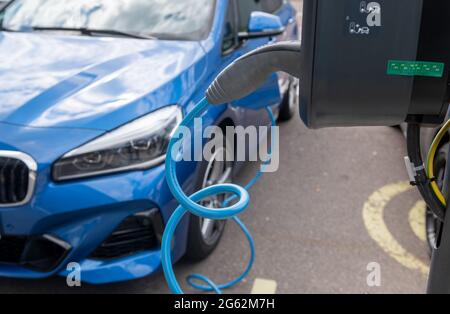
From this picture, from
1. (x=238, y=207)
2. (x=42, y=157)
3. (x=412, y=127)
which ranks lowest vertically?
(x=42, y=157)

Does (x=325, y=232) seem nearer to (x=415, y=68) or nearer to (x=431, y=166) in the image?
(x=431, y=166)

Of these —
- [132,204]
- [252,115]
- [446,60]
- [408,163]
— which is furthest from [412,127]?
[252,115]

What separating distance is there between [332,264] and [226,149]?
0.94 m

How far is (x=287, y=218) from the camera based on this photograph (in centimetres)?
325

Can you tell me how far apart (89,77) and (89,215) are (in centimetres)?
78

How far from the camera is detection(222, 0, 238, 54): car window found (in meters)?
3.03

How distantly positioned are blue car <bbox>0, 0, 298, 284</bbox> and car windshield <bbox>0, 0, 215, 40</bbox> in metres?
0.05

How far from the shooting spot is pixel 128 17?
3025 mm

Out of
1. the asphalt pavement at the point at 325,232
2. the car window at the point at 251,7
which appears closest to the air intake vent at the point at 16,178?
the asphalt pavement at the point at 325,232

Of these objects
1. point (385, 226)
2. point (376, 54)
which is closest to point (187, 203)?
point (376, 54)

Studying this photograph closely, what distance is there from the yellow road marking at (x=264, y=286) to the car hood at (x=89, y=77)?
113cm

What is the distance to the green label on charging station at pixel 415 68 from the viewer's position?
928 mm

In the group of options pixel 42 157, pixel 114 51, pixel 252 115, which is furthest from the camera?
pixel 252 115
